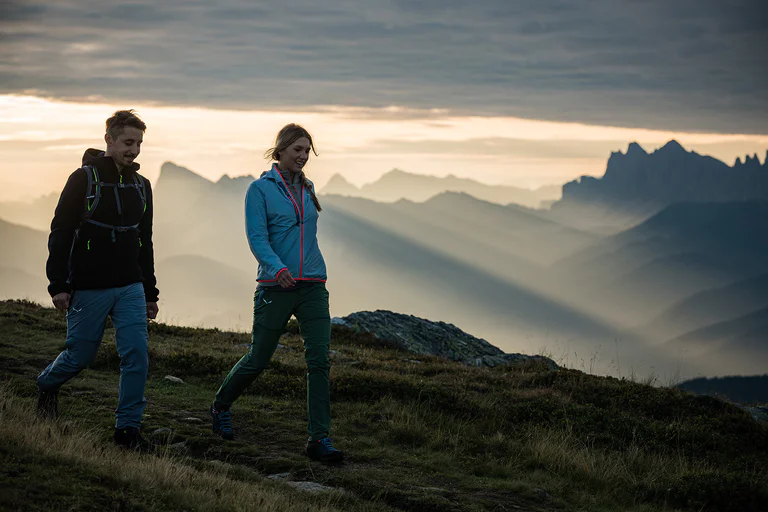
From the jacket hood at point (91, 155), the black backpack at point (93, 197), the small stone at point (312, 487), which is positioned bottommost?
the small stone at point (312, 487)

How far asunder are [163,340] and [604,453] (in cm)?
962

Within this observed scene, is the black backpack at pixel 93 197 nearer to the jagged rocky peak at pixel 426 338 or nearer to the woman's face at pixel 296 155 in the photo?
the woman's face at pixel 296 155

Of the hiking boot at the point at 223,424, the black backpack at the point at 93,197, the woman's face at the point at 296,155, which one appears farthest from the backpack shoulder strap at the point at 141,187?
the hiking boot at the point at 223,424

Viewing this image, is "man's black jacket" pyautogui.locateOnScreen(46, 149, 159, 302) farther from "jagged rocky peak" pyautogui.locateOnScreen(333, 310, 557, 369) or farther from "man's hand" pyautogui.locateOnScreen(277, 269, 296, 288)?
"jagged rocky peak" pyautogui.locateOnScreen(333, 310, 557, 369)

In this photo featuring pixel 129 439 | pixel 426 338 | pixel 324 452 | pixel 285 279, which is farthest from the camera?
pixel 426 338

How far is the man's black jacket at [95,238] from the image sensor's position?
287 inches

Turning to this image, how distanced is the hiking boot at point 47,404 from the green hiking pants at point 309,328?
6.83 feet

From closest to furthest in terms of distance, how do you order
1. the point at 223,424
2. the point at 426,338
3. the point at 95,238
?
the point at 95,238, the point at 223,424, the point at 426,338

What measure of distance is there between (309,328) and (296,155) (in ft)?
5.82

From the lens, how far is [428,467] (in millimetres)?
8711

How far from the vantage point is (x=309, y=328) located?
8.08 m

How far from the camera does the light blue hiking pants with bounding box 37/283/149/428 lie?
295 inches

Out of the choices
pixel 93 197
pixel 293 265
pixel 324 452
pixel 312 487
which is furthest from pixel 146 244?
pixel 312 487

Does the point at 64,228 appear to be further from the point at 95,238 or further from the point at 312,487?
the point at 312,487
